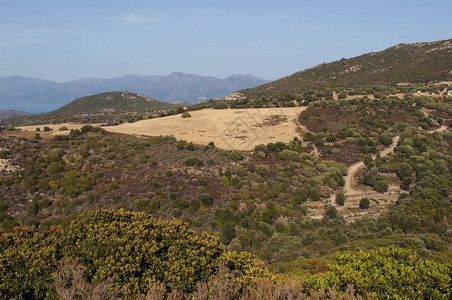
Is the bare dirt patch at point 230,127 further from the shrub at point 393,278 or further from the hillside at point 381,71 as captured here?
the hillside at point 381,71

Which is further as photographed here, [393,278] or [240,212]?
[240,212]

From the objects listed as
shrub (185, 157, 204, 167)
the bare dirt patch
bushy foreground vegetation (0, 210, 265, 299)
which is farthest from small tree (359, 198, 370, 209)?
bushy foreground vegetation (0, 210, 265, 299)

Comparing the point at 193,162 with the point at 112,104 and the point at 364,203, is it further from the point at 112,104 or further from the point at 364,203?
the point at 112,104

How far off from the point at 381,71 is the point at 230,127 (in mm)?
69631

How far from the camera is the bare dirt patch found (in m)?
41.2

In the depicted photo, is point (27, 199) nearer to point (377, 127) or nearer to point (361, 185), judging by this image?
point (361, 185)

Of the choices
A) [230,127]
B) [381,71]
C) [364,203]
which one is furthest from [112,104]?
[364,203]

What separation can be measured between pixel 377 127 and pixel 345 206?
22411 millimetres

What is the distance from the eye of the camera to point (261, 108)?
5634cm

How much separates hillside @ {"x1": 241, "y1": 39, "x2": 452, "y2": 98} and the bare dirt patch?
2922 cm

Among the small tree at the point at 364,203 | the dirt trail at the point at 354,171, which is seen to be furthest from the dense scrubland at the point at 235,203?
the small tree at the point at 364,203

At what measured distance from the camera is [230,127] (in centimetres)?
4644

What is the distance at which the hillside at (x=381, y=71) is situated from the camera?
3179 inches

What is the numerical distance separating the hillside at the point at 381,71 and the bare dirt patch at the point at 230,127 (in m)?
29.2
